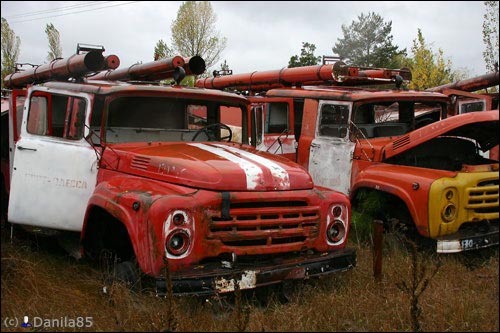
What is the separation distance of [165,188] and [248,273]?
0.94 meters

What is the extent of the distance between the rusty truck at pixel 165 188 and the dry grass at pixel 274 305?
0.76ft

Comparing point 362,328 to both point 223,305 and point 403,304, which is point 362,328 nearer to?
point 403,304

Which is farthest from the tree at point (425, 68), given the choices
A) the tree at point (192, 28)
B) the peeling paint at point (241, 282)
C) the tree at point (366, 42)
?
the peeling paint at point (241, 282)

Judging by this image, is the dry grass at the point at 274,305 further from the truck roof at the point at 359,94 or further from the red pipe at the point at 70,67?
the truck roof at the point at 359,94

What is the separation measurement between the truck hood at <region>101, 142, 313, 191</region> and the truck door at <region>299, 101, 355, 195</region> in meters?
2.00

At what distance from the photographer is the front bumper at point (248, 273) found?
3676 millimetres

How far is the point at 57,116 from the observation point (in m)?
5.29

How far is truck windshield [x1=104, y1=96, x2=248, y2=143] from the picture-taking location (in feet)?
16.6

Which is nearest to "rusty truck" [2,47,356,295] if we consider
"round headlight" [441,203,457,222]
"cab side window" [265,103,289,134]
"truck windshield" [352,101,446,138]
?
"round headlight" [441,203,457,222]

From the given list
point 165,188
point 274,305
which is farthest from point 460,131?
point 165,188

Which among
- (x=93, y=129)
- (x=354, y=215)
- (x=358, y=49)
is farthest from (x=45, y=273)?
(x=358, y=49)

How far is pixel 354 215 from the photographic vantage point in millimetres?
6109

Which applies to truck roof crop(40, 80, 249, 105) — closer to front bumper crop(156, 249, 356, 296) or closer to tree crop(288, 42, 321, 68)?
front bumper crop(156, 249, 356, 296)

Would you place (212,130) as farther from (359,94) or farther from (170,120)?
(359,94)
